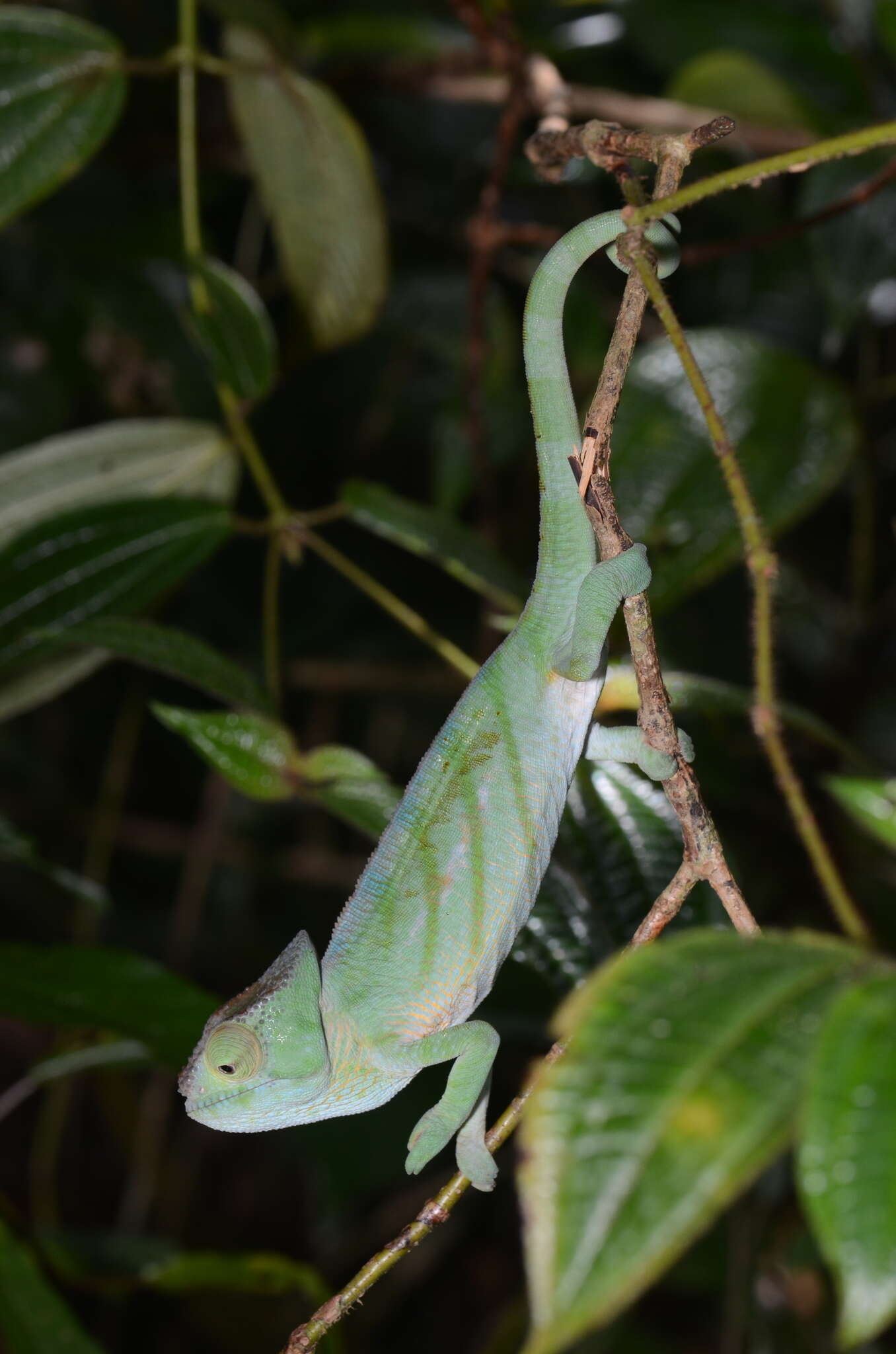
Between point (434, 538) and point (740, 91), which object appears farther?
point (740, 91)

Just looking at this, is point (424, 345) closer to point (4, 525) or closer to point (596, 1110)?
point (4, 525)

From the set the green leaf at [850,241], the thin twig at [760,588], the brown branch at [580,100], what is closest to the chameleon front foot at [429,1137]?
the thin twig at [760,588]

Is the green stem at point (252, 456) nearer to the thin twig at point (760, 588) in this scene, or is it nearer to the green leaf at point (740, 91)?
the thin twig at point (760, 588)

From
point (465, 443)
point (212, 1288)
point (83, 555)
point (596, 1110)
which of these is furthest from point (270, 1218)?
point (596, 1110)

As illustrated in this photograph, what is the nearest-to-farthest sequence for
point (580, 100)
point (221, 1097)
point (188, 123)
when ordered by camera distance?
point (221, 1097) < point (188, 123) < point (580, 100)

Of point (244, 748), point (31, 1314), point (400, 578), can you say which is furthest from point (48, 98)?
point (400, 578)

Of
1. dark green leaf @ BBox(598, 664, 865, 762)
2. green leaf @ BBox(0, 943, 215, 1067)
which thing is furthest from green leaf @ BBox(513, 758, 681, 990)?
green leaf @ BBox(0, 943, 215, 1067)

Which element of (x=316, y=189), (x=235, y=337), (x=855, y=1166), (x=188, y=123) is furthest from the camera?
(x=316, y=189)

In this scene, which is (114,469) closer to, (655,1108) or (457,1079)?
(457,1079)

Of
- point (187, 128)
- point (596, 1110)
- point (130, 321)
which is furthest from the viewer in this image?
point (130, 321)
